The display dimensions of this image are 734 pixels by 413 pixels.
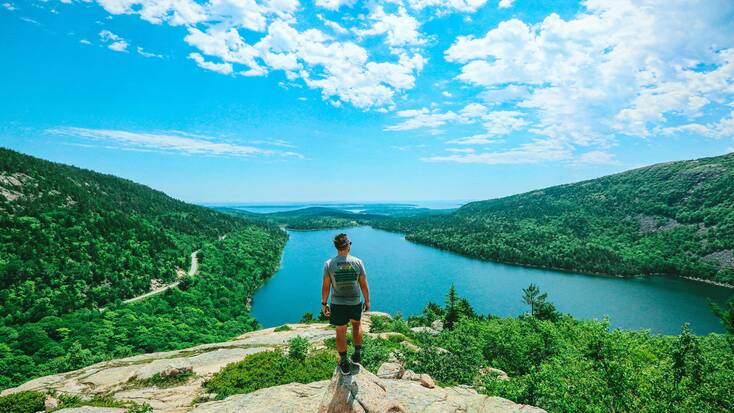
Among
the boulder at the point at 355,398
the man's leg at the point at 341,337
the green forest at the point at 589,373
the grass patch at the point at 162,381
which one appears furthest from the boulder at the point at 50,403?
the green forest at the point at 589,373

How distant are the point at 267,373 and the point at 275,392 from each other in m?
4.68

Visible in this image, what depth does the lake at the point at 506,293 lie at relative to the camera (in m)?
95.0

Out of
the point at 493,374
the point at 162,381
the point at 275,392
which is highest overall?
the point at 275,392

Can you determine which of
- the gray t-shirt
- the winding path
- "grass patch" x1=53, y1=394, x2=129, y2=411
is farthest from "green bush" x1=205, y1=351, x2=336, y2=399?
the winding path

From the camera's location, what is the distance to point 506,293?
117 meters

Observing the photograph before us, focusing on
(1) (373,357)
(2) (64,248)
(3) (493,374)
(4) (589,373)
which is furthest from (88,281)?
(4) (589,373)

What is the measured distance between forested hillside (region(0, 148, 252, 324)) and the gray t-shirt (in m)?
83.6

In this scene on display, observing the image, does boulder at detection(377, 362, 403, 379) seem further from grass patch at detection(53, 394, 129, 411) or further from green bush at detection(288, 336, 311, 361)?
grass patch at detection(53, 394, 129, 411)

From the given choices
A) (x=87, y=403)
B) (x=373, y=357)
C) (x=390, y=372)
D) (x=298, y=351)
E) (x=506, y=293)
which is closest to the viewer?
(x=87, y=403)

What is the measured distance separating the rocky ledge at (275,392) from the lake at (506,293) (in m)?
81.1

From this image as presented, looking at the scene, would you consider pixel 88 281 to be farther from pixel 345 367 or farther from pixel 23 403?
pixel 345 367

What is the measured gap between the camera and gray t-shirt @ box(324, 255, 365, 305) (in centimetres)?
892

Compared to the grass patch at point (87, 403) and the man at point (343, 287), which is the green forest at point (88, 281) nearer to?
the grass patch at point (87, 403)

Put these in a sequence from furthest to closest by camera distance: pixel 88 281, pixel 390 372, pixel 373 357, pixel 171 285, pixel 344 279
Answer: pixel 171 285 → pixel 88 281 → pixel 373 357 → pixel 390 372 → pixel 344 279
